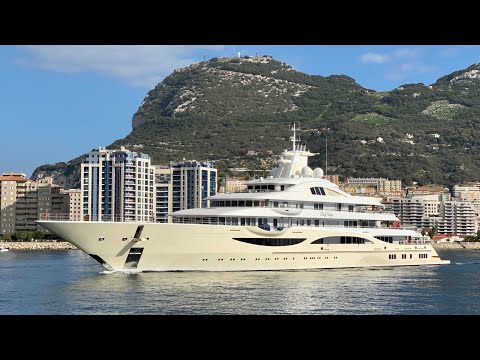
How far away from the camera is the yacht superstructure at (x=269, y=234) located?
2294cm

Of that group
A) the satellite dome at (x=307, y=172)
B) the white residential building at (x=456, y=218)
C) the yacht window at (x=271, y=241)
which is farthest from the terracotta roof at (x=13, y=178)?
the yacht window at (x=271, y=241)

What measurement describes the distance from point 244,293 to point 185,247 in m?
4.89

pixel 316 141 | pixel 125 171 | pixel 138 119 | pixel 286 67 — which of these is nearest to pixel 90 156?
pixel 125 171

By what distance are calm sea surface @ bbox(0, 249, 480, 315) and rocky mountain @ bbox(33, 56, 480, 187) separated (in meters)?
90.6

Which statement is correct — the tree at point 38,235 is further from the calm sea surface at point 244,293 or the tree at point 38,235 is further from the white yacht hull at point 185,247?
the white yacht hull at point 185,247

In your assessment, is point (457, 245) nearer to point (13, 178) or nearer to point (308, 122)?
point (13, 178)

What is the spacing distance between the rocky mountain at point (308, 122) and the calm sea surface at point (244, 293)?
9060 cm

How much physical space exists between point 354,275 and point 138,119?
13316 cm

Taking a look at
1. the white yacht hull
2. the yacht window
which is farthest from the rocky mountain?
the white yacht hull

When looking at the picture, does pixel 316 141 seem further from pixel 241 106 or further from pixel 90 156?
pixel 90 156
